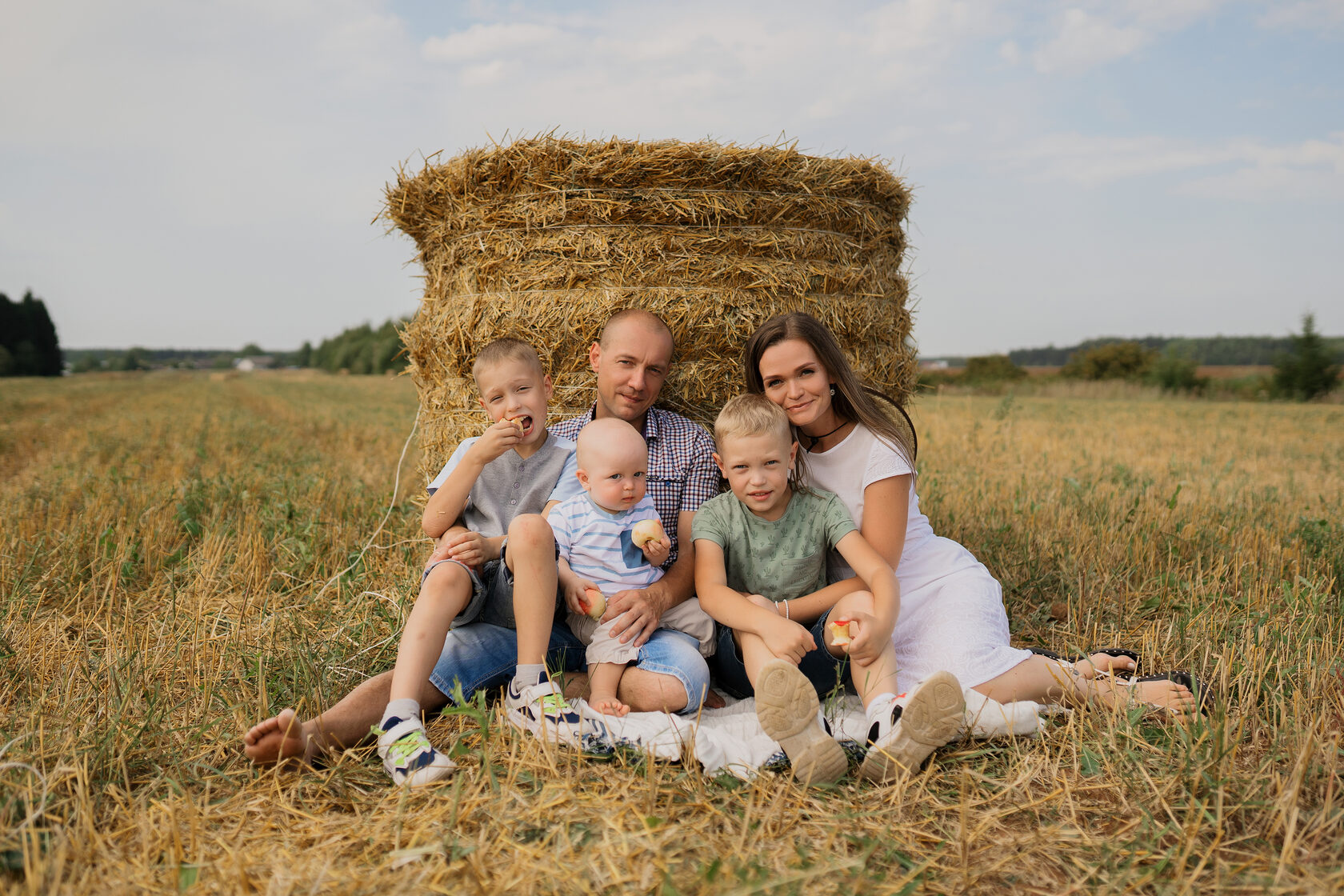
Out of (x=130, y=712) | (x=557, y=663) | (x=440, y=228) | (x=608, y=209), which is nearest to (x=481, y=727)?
→ (x=557, y=663)

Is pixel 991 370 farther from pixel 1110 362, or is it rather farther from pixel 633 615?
pixel 633 615

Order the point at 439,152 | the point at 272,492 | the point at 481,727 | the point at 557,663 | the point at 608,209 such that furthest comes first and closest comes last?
the point at 272,492 → the point at 439,152 → the point at 608,209 → the point at 557,663 → the point at 481,727

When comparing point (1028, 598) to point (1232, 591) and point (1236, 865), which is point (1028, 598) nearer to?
point (1232, 591)

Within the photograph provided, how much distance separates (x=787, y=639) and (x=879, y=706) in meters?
0.34

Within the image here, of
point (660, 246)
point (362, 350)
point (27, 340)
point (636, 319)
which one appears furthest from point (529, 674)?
point (27, 340)

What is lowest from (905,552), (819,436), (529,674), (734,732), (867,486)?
(734,732)

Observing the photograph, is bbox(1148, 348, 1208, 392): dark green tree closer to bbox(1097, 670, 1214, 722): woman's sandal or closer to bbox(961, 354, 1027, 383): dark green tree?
bbox(961, 354, 1027, 383): dark green tree

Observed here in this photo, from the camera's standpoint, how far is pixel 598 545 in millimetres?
2947

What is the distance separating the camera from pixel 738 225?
3754 millimetres

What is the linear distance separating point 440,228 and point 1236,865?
3992 mm

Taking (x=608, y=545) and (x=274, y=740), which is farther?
(x=608, y=545)

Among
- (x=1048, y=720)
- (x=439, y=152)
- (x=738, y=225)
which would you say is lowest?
(x=1048, y=720)

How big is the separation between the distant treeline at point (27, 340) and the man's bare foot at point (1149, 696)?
218 ft

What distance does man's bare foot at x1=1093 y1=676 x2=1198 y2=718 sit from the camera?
261cm
